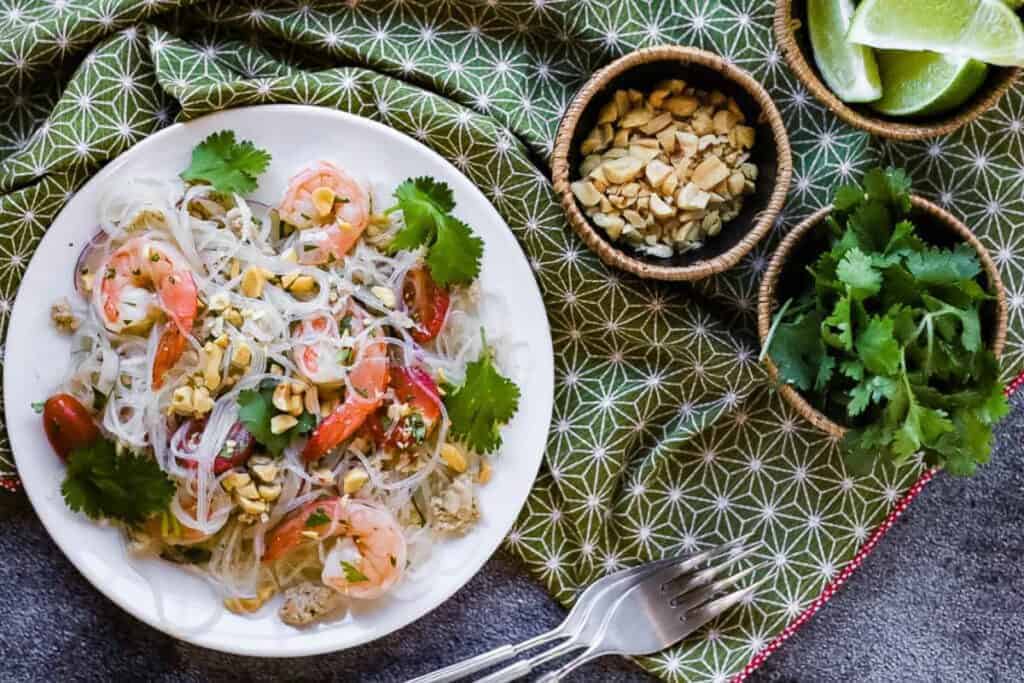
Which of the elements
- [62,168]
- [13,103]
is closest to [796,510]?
[62,168]

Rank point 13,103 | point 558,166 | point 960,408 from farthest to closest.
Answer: point 13,103, point 558,166, point 960,408

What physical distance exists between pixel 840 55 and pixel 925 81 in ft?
0.52

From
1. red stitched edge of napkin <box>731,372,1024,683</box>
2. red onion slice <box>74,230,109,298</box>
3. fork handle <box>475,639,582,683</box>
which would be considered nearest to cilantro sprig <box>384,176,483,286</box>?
red onion slice <box>74,230,109,298</box>

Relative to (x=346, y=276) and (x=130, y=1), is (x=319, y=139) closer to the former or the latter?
(x=346, y=276)

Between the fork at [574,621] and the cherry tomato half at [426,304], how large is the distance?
0.63 meters

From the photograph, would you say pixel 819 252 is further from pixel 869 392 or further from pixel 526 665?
pixel 526 665

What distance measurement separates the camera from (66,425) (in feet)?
6.38

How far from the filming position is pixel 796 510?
Result: 2215mm

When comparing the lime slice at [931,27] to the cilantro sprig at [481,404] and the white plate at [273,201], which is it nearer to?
the white plate at [273,201]

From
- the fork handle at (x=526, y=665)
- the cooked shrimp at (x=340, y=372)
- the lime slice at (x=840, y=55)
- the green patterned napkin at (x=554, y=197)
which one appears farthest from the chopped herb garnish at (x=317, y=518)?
the lime slice at (x=840, y=55)

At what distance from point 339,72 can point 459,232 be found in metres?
0.43

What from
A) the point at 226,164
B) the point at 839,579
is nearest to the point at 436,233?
the point at 226,164

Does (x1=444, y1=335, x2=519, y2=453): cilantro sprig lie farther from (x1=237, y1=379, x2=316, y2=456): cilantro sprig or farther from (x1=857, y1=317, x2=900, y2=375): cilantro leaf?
(x1=857, y1=317, x2=900, y2=375): cilantro leaf

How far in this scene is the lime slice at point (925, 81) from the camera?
1901 mm
